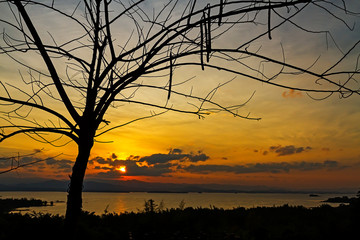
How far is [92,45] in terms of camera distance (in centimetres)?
404

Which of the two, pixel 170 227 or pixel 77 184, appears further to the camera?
pixel 170 227

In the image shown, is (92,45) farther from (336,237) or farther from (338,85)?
(336,237)

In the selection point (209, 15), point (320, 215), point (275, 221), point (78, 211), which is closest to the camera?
point (209, 15)

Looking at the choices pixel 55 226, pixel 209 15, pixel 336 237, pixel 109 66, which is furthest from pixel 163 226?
Answer: pixel 209 15

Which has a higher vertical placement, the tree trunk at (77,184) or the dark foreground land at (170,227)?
the tree trunk at (77,184)

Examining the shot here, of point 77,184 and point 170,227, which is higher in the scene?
point 77,184

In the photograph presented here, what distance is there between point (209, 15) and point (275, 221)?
10371 mm

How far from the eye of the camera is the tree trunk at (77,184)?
336 cm

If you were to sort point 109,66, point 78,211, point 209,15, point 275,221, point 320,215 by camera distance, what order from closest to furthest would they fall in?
point 209,15, point 78,211, point 109,66, point 275,221, point 320,215

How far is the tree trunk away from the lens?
3355 millimetres

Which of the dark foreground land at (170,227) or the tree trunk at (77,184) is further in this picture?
the dark foreground land at (170,227)

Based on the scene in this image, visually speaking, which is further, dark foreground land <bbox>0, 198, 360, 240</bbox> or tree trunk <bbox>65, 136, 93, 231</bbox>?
dark foreground land <bbox>0, 198, 360, 240</bbox>

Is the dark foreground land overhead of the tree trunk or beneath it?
beneath

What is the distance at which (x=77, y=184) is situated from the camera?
135 inches
